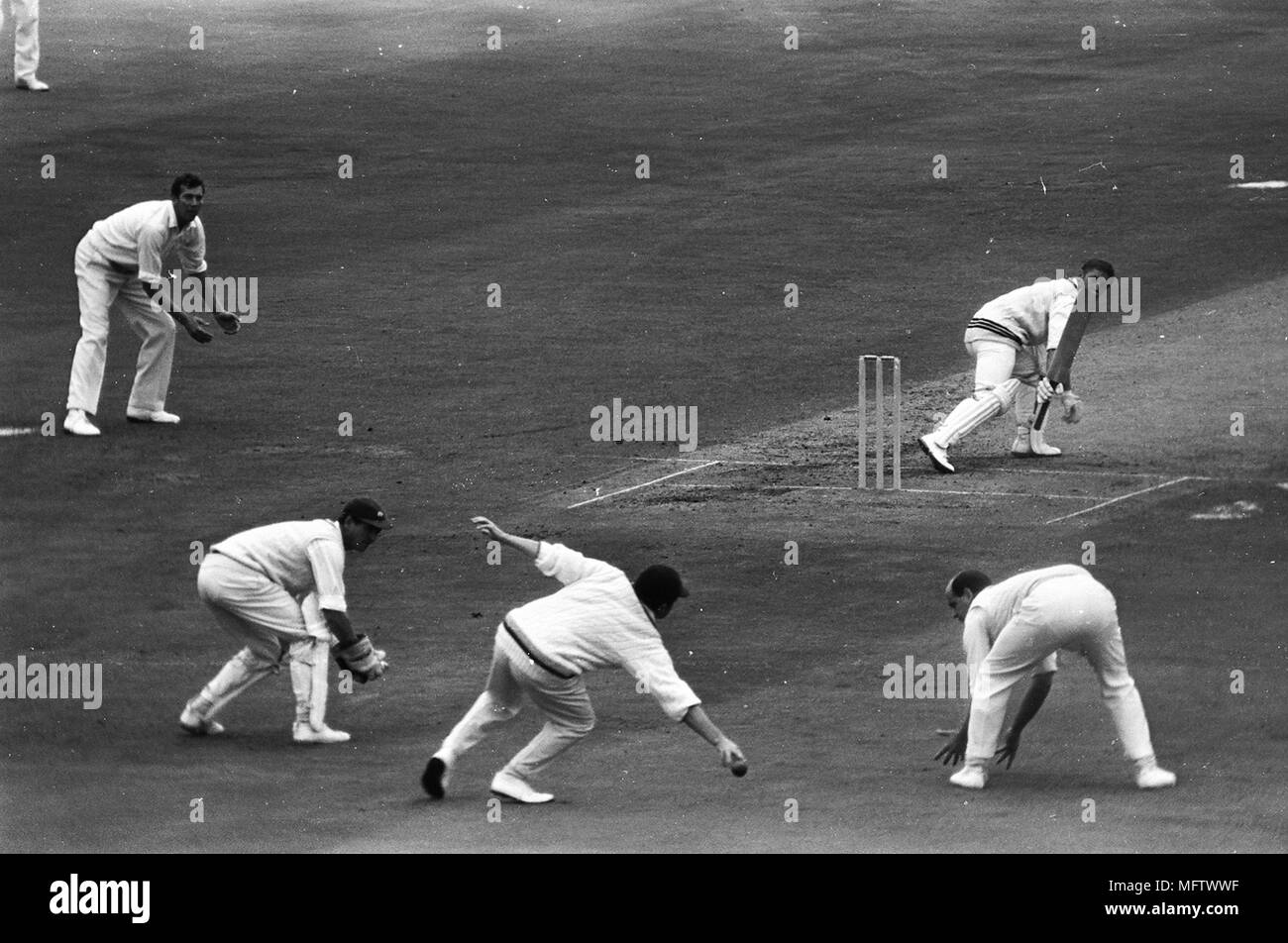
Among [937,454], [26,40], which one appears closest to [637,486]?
[937,454]

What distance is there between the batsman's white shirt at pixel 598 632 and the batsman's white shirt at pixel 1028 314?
349 inches

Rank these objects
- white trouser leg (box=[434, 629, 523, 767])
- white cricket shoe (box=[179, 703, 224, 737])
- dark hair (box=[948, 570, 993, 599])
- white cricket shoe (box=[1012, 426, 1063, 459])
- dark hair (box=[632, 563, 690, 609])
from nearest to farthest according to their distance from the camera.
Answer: dark hair (box=[632, 563, 690, 609]), white trouser leg (box=[434, 629, 523, 767]), dark hair (box=[948, 570, 993, 599]), white cricket shoe (box=[179, 703, 224, 737]), white cricket shoe (box=[1012, 426, 1063, 459])

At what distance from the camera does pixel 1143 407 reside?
2356cm

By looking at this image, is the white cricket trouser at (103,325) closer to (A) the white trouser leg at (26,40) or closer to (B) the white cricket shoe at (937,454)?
(B) the white cricket shoe at (937,454)

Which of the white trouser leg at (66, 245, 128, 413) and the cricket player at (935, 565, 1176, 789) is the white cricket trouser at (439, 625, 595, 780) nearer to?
the cricket player at (935, 565, 1176, 789)

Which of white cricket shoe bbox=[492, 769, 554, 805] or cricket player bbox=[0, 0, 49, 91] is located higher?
cricket player bbox=[0, 0, 49, 91]

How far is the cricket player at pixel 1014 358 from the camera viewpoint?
70.1 ft

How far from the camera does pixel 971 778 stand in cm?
1406

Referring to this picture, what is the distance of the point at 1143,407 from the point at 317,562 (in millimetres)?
11247

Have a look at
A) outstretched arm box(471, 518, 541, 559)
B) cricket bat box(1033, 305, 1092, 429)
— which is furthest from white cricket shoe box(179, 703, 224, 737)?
cricket bat box(1033, 305, 1092, 429)

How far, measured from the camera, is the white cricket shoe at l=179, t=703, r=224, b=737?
50.0 feet

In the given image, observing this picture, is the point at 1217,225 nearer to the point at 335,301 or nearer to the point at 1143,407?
the point at 1143,407

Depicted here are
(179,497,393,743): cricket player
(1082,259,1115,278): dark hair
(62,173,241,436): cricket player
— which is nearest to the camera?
(179,497,393,743): cricket player

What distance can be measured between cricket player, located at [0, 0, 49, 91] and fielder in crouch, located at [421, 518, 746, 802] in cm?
2016
